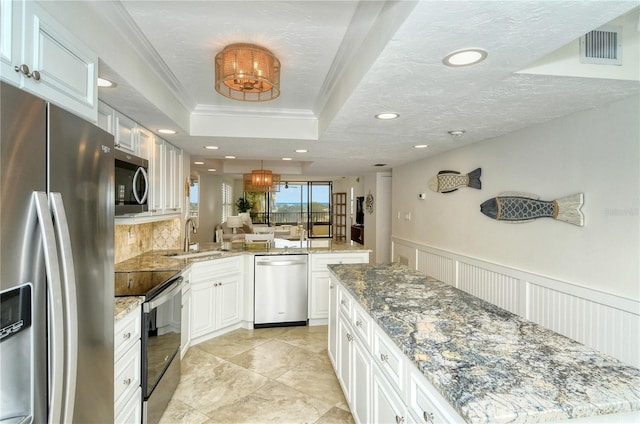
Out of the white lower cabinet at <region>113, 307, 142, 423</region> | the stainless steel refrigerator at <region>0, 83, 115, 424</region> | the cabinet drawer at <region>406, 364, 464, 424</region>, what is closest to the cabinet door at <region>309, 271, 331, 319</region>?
the white lower cabinet at <region>113, 307, 142, 423</region>

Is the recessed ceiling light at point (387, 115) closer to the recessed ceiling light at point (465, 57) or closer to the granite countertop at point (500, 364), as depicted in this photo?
the recessed ceiling light at point (465, 57)

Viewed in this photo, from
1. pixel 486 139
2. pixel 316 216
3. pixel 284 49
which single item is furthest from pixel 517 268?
pixel 316 216

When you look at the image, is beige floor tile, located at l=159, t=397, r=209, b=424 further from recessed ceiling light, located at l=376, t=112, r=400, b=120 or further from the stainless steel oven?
recessed ceiling light, located at l=376, t=112, r=400, b=120

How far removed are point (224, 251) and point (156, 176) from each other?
1196mm

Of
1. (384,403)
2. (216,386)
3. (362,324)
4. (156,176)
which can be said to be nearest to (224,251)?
(156,176)

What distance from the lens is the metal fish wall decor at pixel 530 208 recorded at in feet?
7.99

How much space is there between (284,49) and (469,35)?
1.14 m

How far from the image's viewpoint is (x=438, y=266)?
14.5ft

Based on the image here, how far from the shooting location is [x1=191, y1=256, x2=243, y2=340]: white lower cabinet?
3.36 metres

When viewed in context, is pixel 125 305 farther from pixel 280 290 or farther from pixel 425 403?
pixel 280 290

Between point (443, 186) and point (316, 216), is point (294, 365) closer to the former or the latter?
point (443, 186)

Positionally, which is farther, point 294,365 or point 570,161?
point 294,365

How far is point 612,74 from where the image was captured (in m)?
1.79

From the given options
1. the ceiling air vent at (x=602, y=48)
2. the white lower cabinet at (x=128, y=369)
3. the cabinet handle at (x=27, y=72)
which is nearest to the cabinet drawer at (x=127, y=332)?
the white lower cabinet at (x=128, y=369)
